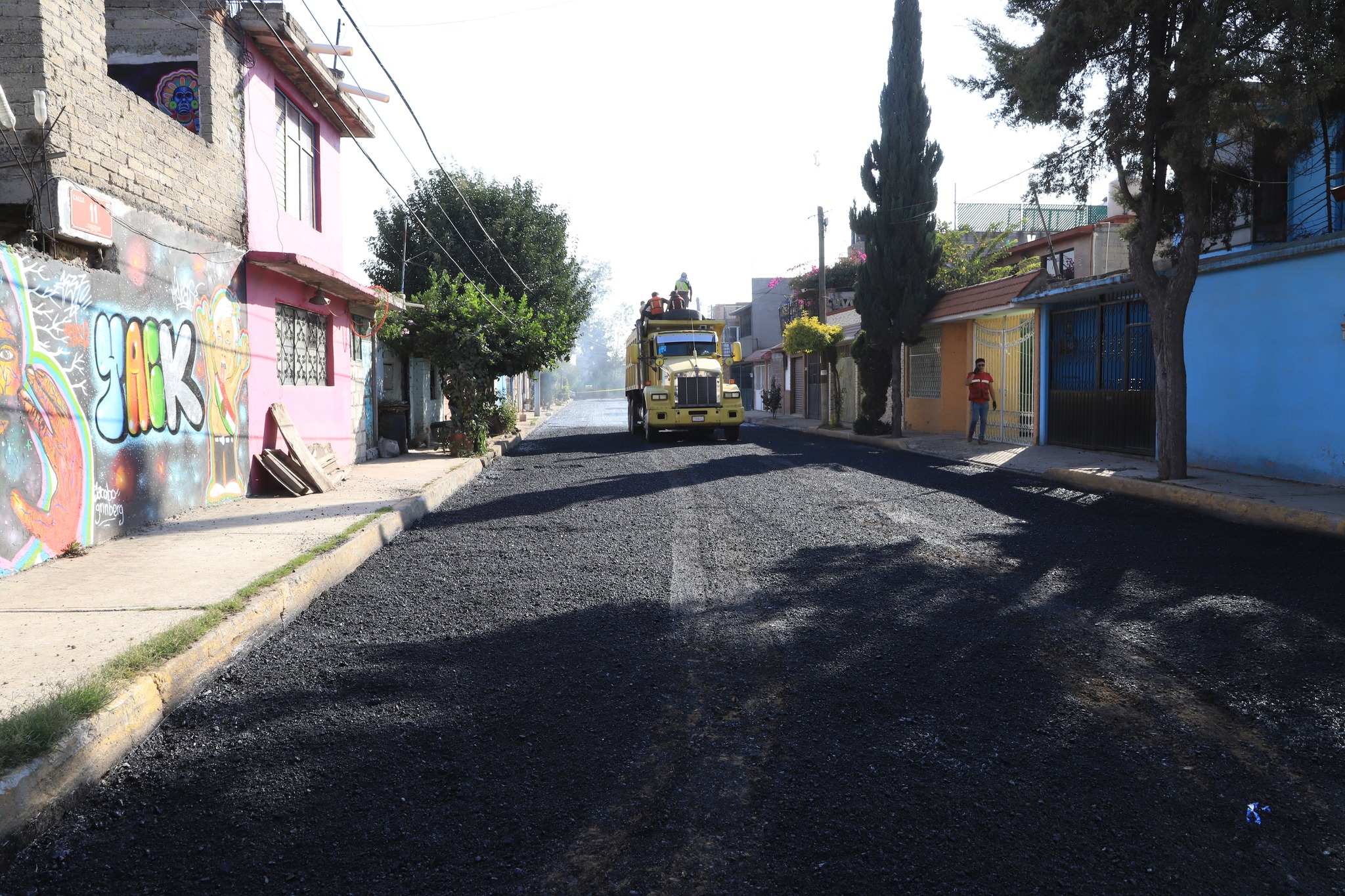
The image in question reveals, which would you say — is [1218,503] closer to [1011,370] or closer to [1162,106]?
[1162,106]

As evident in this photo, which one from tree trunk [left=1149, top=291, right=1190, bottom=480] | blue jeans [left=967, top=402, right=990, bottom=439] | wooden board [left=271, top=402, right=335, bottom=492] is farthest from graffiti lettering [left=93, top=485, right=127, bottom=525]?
blue jeans [left=967, top=402, right=990, bottom=439]

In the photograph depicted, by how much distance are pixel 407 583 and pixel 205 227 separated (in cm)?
590

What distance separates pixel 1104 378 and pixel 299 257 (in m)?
13.5

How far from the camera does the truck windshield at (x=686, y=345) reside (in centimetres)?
2258

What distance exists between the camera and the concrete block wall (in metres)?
6.97

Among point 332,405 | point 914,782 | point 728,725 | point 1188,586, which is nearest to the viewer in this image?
point 914,782

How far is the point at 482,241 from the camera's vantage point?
29.9 meters

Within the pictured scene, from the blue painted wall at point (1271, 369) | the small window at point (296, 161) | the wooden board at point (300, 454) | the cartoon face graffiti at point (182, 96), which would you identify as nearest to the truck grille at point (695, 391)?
the small window at point (296, 161)

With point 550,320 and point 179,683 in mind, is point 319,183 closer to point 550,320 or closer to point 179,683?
point 550,320

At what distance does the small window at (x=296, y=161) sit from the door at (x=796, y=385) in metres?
26.1

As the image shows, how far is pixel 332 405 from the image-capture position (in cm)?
1409

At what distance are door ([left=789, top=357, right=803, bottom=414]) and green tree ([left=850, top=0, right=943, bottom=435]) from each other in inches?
621

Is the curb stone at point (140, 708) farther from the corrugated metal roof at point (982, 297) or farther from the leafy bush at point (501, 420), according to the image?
the corrugated metal roof at point (982, 297)

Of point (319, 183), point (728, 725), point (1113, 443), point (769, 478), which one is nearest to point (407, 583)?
point (728, 725)
